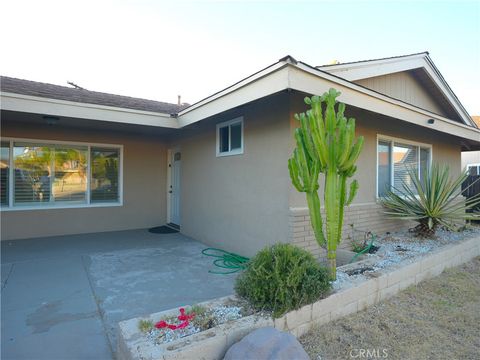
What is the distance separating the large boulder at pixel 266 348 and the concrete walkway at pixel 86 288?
1326 millimetres

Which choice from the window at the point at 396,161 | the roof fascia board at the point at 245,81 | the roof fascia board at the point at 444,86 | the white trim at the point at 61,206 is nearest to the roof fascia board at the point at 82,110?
the roof fascia board at the point at 245,81

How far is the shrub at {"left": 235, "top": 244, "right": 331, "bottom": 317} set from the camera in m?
2.74

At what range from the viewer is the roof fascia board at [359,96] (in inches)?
157

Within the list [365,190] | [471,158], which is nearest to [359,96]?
[365,190]

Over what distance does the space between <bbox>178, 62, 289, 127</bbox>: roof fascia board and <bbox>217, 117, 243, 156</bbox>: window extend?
63 cm

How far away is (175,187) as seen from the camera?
8.88m

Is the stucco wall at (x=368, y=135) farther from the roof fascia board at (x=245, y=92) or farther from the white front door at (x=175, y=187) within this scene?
the white front door at (x=175, y=187)

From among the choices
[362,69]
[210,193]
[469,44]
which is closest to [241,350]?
[210,193]

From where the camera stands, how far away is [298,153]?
3.56 m

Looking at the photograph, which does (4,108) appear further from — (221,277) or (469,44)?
(469,44)

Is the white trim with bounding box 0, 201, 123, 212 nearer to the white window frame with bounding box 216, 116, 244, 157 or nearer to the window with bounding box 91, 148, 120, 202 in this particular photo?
the window with bounding box 91, 148, 120, 202

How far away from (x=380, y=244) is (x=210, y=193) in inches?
147

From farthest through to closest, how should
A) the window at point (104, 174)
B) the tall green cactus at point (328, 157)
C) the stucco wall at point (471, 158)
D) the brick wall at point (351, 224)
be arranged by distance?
the stucco wall at point (471, 158), the window at point (104, 174), the brick wall at point (351, 224), the tall green cactus at point (328, 157)

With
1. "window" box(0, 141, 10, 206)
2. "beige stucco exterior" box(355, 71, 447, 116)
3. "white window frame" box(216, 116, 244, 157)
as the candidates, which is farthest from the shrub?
"window" box(0, 141, 10, 206)
